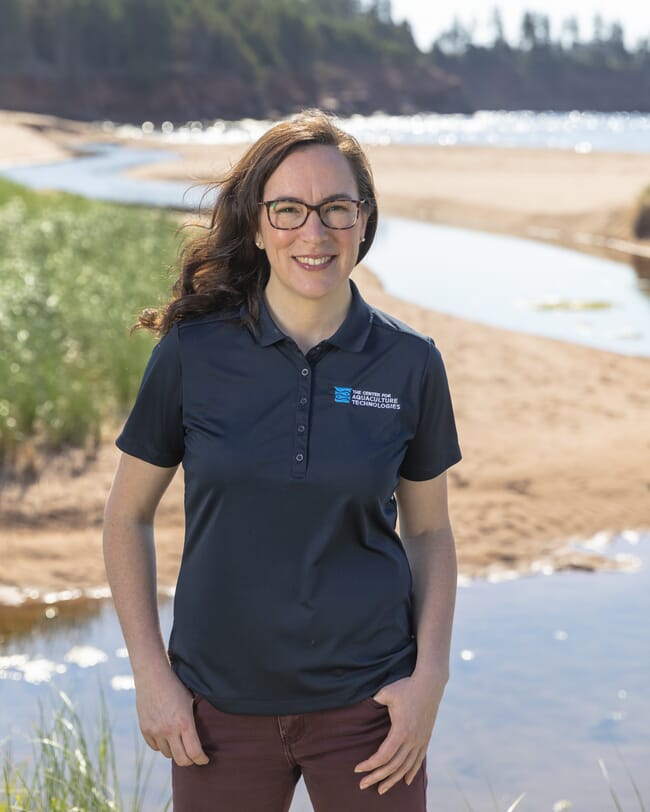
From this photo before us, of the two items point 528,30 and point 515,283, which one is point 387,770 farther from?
point 528,30

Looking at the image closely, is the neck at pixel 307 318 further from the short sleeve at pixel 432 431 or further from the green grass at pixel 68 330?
the green grass at pixel 68 330

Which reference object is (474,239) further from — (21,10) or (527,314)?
(21,10)

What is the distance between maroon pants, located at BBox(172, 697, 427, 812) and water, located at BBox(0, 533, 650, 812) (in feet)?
8.72

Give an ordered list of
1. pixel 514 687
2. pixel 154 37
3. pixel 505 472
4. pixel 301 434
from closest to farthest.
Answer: pixel 301 434, pixel 514 687, pixel 505 472, pixel 154 37

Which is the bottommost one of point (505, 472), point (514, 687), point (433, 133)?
point (433, 133)

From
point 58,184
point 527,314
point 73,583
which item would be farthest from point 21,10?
point 73,583

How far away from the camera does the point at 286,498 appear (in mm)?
2430

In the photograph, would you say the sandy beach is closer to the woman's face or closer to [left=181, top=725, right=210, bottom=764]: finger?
the woman's face

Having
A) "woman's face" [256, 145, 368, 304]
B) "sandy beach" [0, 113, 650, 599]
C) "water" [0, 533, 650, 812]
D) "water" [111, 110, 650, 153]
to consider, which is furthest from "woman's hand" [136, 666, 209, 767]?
"water" [111, 110, 650, 153]

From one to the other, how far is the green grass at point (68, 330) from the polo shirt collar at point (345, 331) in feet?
12.0

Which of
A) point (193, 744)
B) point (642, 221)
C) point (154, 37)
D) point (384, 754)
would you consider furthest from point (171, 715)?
point (154, 37)

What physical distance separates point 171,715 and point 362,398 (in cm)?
70

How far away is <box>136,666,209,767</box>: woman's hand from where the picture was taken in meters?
2.44

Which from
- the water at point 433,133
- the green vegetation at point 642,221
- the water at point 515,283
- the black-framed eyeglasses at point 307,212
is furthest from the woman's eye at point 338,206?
the water at point 433,133
